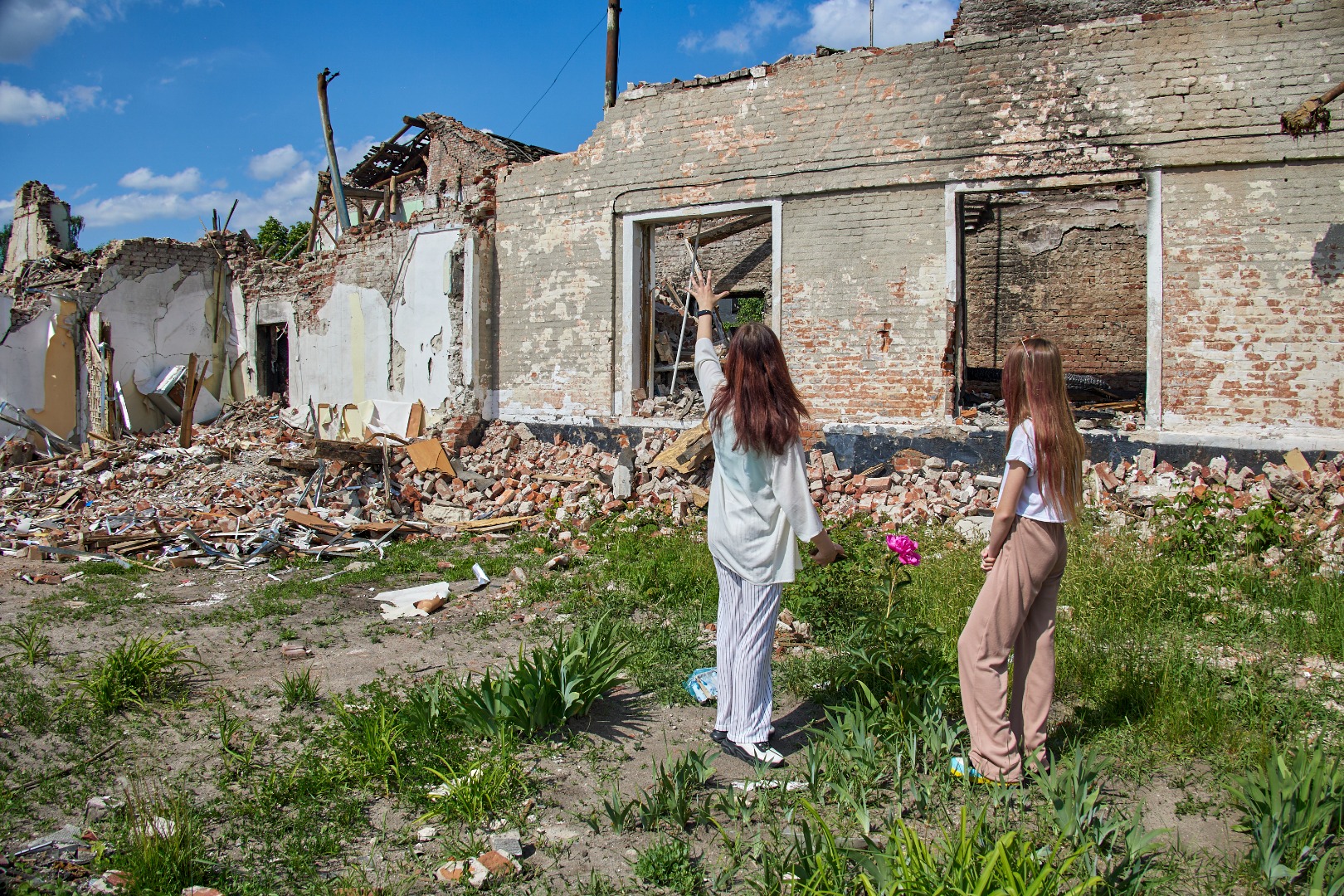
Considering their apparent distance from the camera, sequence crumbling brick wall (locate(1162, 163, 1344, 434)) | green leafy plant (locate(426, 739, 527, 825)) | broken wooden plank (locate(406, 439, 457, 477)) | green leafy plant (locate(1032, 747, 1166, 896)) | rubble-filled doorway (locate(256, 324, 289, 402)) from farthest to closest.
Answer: rubble-filled doorway (locate(256, 324, 289, 402)), broken wooden plank (locate(406, 439, 457, 477)), crumbling brick wall (locate(1162, 163, 1344, 434)), green leafy plant (locate(426, 739, 527, 825)), green leafy plant (locate(1032, 747, 1166, 896))

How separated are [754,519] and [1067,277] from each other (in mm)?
13605

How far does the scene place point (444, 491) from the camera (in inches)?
366

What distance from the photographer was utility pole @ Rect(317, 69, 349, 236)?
60.4 feet

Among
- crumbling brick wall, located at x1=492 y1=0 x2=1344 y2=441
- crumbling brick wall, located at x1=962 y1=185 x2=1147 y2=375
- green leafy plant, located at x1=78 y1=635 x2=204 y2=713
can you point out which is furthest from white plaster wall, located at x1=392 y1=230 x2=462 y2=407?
crumbling brick wall, located at x1=962 y1=185 x2=1147 y2=375

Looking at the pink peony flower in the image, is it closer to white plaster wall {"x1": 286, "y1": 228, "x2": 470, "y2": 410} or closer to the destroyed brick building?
the destroyed brick building

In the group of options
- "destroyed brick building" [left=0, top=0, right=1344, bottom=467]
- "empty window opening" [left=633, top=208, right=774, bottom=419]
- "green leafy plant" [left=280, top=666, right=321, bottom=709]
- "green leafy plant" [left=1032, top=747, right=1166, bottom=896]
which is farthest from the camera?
"empty window opening" [left=633, top=208, right=774, bottom=419]

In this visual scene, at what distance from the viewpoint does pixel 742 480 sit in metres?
3.20

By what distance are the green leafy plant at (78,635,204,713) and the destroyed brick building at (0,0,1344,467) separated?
5858 mm

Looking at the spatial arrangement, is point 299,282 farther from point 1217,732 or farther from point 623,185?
point 1217,732

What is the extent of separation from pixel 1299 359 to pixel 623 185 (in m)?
6.97

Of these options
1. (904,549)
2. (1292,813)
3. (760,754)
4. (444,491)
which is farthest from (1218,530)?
(444,491)

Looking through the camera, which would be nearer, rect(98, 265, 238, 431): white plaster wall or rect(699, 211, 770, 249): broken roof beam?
rect(699, 211, 770, 249): broken roof beam

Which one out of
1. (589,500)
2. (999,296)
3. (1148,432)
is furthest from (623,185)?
(999,296)

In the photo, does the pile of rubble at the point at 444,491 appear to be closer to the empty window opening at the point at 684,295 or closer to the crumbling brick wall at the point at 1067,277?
the empty window opening at the point at 684,295
